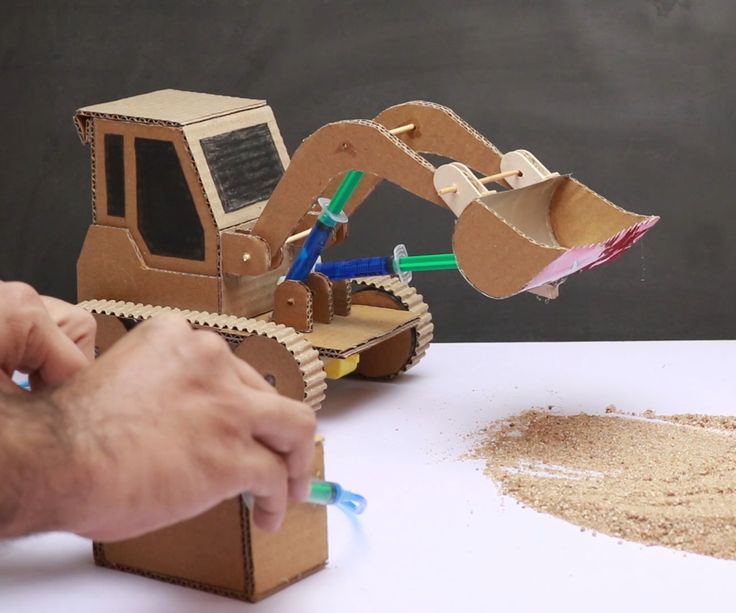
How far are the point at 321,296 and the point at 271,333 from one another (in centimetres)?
23

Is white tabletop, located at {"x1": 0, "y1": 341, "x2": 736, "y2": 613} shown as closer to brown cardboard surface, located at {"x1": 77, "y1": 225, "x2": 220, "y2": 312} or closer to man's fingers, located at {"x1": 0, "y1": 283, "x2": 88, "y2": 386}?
brown cardboard surface, located at {"x1": 77, "y1": 225, "x2": 220, "y2": 312}

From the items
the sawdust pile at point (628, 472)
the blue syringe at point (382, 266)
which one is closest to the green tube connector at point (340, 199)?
the blue syringe at point (382, 266)

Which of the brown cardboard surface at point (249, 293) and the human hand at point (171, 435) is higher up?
the human hand at point (171, 435)

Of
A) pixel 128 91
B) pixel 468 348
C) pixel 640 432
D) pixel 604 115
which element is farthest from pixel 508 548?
pixel 128 91

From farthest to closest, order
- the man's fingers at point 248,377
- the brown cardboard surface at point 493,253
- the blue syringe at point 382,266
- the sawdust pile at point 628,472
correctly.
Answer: the blue syringe at point 382,266 → the brown cardboard surface at point 493,253 → the sawdust pile at point 628,472 → the man's fingers at point 248,377

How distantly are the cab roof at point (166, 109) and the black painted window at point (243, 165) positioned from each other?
45 mm

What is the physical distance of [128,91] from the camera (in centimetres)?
303

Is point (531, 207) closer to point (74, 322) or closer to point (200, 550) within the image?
point (200, 550)

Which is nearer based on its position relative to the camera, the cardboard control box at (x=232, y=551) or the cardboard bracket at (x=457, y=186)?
the cardboard control box at (x=232, y=551)

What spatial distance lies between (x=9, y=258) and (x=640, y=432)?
1.72 meters

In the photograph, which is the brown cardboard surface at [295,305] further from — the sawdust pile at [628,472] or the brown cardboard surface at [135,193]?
the sawdust pile at [628,472]

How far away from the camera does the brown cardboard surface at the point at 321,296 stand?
2.33m

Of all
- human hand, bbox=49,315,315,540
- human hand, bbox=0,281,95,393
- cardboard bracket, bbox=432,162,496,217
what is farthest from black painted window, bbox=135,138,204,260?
human hand, bbox=49,315,315,540

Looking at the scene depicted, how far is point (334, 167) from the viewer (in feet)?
7.07
